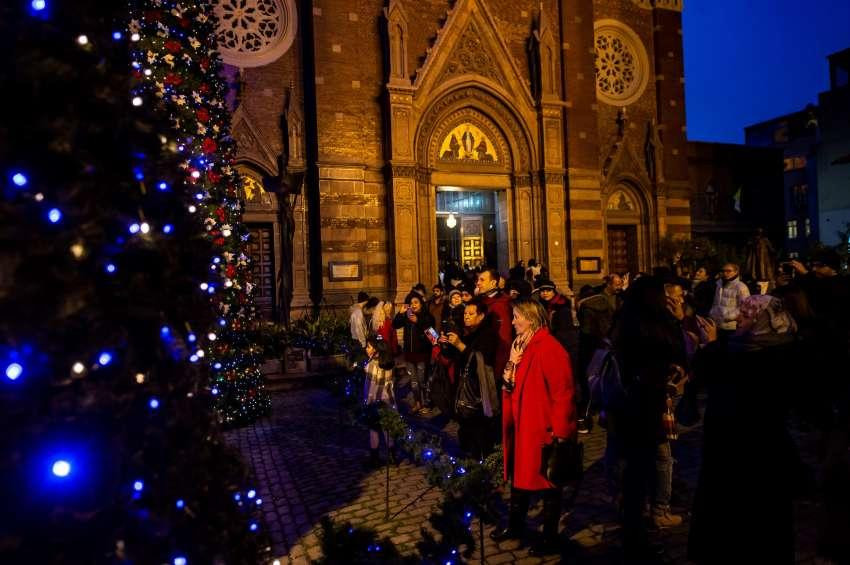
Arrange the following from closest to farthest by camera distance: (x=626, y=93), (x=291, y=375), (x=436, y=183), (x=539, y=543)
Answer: (x=539, y=543)
(x=291, y=375)
(x=436, y=183)
(x=626, y=93)

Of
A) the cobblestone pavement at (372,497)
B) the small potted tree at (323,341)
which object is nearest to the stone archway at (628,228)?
the small potted tree at (323,341)

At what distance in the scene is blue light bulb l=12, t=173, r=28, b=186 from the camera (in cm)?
148

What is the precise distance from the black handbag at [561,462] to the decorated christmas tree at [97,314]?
242 cm

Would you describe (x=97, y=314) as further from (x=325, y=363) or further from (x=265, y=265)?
(x=265, y=265)

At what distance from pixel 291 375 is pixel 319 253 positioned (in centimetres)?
569

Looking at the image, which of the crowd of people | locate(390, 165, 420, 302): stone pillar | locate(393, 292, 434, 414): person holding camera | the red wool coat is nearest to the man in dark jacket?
the crowd of people

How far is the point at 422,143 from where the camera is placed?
57.4ft

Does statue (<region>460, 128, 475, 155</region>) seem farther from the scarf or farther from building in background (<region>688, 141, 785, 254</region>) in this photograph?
the scarf

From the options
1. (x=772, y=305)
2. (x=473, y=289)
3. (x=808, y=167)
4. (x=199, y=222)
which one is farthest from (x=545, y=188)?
(x=808, y=167)

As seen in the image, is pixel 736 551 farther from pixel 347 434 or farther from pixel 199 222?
pixel 347 434

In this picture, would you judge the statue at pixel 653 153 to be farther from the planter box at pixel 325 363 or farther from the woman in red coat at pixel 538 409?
the woman in red coat at pixel 538 409

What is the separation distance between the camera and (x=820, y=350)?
3086 millimetres

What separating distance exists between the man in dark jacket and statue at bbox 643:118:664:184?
17.2 m

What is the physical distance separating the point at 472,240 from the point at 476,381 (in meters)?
15.1
